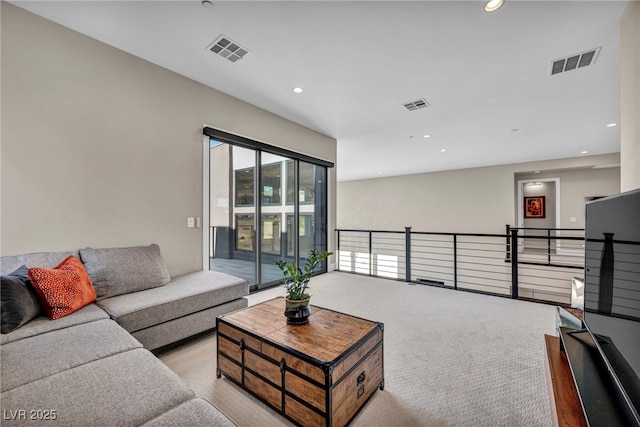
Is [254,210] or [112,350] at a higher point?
[254,210]

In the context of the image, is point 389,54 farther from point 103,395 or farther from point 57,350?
point 57,350

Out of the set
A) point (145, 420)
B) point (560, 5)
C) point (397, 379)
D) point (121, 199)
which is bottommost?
point (397, 379)

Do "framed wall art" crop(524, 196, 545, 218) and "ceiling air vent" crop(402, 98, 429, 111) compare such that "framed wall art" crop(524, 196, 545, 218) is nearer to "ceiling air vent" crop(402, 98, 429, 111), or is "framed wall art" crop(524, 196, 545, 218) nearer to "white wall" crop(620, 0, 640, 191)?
"ceiling air vent" crop(402, 98, 429, 111)

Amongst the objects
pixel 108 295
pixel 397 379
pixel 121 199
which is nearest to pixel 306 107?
pixel 121 199

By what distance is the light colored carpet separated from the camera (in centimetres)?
153

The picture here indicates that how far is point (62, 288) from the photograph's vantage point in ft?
5.92

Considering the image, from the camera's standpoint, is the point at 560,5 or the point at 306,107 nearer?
the point at 560,5

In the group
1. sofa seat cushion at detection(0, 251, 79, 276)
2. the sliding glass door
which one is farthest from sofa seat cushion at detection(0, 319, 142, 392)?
the sliding glass door

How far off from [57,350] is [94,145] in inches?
75.6

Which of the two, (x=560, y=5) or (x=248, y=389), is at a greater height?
(x=560, y=5)

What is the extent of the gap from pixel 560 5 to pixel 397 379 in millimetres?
3003

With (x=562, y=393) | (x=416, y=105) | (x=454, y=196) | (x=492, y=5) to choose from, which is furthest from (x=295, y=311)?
(x=454, y=196)

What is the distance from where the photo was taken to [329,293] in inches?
150

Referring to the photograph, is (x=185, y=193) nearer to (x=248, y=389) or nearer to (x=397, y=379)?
(x=248, y=389)
